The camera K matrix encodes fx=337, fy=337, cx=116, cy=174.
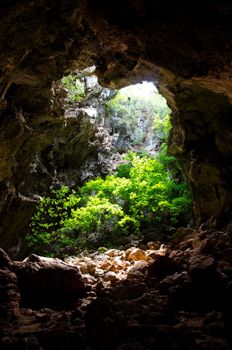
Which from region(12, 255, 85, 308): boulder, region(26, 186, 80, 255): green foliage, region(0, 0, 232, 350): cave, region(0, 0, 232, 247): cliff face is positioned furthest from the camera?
region(26, 186, 80, 255): green foliage

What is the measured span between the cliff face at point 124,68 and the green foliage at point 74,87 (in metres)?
3.11

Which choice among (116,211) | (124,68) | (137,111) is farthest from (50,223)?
(137,111)

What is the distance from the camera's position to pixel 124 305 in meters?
5.99

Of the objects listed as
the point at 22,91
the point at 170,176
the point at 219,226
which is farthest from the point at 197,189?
the point at 22,91

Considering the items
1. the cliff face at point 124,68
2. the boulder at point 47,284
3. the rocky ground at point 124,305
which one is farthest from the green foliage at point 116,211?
the boulder at point 47,284

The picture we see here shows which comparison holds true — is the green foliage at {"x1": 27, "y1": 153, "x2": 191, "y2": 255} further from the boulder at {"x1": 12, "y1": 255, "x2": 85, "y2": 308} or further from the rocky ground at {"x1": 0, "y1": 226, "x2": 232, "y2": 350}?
the boulder at {"x1": 12, "y1": 255, "x2": 85, "y2": 308}

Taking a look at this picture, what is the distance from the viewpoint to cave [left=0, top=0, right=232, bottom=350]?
5.01 metres

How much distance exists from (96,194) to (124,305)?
12.4m

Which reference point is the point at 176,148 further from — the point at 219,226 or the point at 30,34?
the point at 30,34

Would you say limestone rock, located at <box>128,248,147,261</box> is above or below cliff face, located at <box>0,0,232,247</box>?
below

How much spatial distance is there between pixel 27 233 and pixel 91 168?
19.9 ft

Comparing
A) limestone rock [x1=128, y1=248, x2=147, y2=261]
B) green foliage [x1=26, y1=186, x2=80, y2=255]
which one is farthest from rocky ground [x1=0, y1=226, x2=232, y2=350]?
green foliage [x1=26, y1=186, x2=80, y2=255]

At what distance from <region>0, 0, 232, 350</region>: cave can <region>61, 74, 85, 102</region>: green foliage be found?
4947 millimetres

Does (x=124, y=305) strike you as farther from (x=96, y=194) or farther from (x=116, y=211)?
(x=96, y=194)
